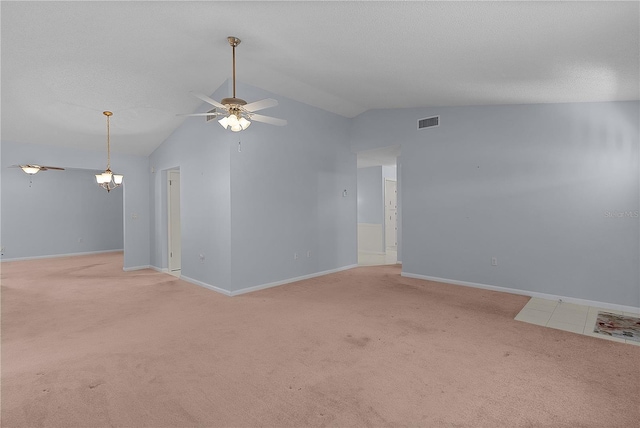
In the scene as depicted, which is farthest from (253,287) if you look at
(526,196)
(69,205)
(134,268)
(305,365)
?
→ (69,205)

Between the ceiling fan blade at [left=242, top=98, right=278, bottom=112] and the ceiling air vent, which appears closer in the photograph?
the ceiling fan blade at [left=242, top=98, right=278, bottom=112]

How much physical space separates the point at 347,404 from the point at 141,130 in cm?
623

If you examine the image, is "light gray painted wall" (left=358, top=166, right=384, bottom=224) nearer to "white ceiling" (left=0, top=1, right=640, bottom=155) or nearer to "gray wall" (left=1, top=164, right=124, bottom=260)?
"white ceiling" (left=0, top=1, right=640, bottom=155)

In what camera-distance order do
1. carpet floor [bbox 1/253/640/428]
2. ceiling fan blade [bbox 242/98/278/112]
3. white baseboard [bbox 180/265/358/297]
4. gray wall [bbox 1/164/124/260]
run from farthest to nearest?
gray wall [bbox 1/164/124/260]
white baseboard [bbox 180/265/358/297]
ceiling fan blade [bbox 242/98/278/112]
carpet floor [bbox 1/253/640/428]

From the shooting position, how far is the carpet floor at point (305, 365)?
215 centimetres

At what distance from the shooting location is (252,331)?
358 cm

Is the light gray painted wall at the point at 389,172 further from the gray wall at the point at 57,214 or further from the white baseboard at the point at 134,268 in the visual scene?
the gray wall at the point at 57,214

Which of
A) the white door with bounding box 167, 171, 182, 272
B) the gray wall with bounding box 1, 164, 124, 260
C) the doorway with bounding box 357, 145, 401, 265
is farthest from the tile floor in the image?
the gray wall with bounding box 1, 164, 124, 260

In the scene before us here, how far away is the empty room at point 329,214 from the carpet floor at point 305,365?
3 cm

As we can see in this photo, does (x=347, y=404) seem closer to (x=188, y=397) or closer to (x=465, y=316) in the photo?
(x=188, y=397)

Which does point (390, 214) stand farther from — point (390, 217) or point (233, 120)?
point (233, 120)

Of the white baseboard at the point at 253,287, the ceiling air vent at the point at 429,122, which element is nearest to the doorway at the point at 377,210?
the white baseboard at the point at 253,287

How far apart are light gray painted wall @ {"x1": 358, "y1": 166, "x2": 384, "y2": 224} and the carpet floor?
195 inches

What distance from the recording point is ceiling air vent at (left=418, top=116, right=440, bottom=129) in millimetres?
5781
